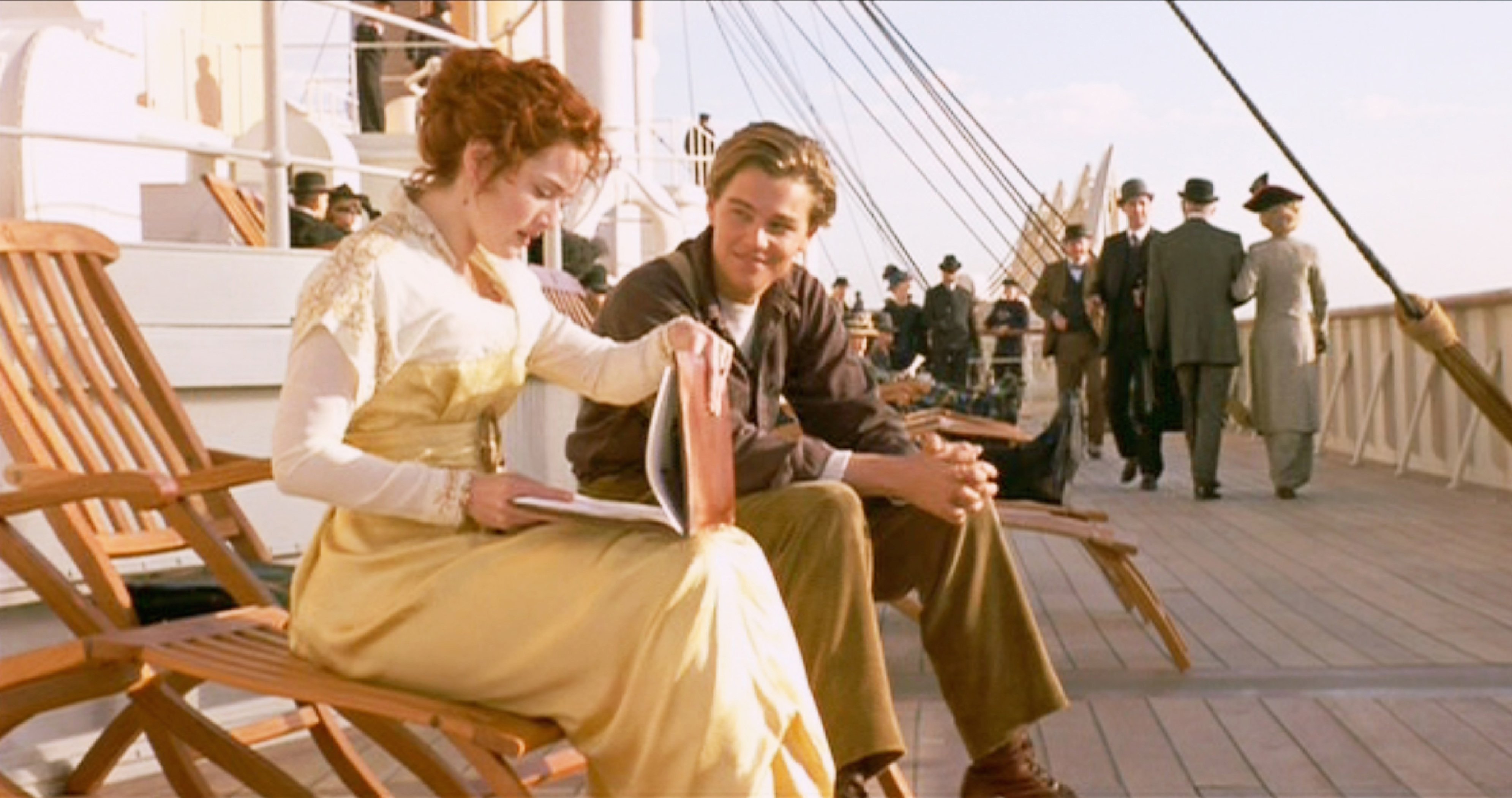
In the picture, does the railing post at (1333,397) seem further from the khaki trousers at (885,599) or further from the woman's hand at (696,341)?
the woman's hand at (696,341)

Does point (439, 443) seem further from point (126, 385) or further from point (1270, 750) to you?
point (1270, 750)

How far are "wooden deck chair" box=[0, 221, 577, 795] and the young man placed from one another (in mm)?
565

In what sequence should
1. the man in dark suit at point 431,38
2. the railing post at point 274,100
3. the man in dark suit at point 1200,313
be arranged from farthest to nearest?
1. the man in dark suit at point 431,38
2. the man in dark suit at point 1200,313
3. the railing post at point 274,100

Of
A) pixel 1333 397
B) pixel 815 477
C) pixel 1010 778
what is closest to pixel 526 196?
pixel 815 477

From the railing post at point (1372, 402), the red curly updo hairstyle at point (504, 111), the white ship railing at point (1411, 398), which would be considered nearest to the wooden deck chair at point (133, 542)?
the red curly updo hairstyle at point (504, 111)

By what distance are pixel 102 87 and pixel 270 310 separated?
539 centimetres

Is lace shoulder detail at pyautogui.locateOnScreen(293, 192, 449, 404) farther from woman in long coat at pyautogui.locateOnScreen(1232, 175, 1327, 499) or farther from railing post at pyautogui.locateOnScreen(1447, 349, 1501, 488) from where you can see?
railing post at pyautogui.locateOnScreen(1447, 349, 1501, 488)

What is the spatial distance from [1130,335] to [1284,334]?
46.1 inches

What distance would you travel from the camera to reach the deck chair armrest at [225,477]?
2973mm

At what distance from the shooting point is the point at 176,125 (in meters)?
10.2

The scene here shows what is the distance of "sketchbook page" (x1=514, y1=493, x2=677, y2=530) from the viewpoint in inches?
89.0

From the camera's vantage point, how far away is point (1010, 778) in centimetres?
304

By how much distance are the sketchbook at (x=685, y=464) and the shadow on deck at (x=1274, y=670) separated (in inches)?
51.0

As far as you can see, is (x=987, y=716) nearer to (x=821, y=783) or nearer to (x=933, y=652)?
(x=933, y=652)
